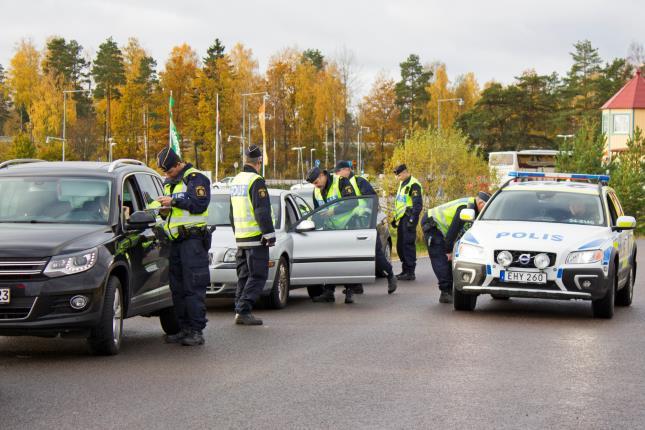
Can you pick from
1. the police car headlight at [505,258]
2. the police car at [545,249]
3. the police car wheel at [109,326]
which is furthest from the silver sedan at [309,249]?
the police car wheel at [109,326]

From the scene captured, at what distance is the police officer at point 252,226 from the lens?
12.0m

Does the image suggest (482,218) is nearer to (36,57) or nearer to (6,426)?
(6,426)

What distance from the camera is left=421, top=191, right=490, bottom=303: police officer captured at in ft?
49.2

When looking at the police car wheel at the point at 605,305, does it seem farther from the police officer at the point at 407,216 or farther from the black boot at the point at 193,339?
the police officer at the point at 407,216

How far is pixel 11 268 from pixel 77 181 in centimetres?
170

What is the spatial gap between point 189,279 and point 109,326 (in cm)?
124

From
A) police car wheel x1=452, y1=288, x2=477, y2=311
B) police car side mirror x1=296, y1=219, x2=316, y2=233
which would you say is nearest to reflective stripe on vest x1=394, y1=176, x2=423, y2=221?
police car side mirror x1=296, y1=219, x2=316, y2=233

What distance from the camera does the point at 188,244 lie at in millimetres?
10578

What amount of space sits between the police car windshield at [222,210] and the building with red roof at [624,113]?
246 ft

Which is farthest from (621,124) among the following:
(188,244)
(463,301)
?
(188,244)

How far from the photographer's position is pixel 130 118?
102938 mm

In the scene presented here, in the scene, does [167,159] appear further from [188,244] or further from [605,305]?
[605,305]

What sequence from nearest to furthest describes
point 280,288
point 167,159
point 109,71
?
point 167,159 → point 280,288 → point 109,71

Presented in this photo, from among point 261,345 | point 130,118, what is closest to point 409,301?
point 261,345
